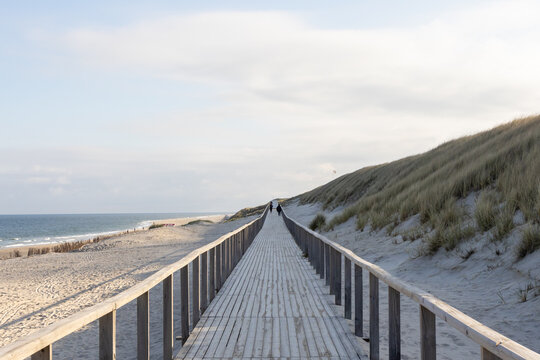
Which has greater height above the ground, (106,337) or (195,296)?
(106,337)

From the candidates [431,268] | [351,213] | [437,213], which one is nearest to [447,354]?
[431,268]

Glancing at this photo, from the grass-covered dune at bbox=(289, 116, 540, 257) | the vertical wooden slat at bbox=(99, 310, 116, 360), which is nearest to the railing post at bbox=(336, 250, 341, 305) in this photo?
the grass-covered dune at bbox=(289, 116, 540, 257)

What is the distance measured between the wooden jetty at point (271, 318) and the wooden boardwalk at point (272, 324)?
11mm

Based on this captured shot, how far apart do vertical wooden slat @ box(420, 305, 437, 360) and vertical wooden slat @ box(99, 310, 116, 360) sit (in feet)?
6.97

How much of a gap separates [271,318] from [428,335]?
3.45 metres

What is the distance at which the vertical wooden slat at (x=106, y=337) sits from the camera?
10.2ft

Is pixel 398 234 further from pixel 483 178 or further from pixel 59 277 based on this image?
pixel 59 277

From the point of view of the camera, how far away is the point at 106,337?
123 inches

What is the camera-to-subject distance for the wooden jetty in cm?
259

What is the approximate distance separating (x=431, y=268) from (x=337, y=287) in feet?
9.36

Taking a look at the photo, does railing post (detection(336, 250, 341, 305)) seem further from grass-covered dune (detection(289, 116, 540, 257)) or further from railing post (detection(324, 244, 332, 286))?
grass-covered dune (detection(289, 116, 540, 257))

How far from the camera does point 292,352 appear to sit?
4.94 metres

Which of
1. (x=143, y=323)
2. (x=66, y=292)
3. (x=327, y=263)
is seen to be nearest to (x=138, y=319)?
(x=143, y=323)

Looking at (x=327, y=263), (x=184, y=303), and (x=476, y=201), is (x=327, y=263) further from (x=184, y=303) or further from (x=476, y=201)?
(x=476, y=201)
